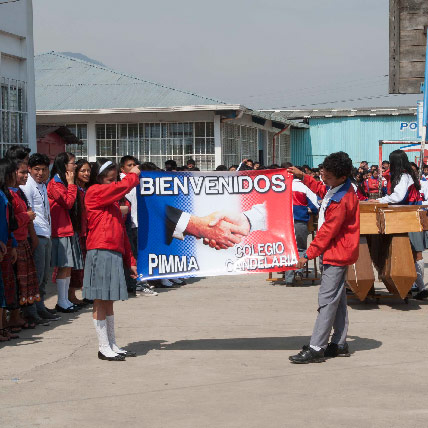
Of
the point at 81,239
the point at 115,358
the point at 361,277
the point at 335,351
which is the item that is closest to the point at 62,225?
the point at 81,239

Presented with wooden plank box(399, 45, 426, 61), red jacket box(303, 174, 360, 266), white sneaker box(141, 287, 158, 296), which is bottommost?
white sneaker box(141, 287, 158, 296)

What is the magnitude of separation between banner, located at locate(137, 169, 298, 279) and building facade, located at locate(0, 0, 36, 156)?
6.52 metres

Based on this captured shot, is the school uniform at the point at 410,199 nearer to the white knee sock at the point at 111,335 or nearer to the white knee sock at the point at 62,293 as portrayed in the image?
the white knee sock at the point at 62,293

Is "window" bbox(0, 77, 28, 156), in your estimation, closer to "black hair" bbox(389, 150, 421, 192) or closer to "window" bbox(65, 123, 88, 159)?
"black hair" bbox(389, 150, 421, 192)

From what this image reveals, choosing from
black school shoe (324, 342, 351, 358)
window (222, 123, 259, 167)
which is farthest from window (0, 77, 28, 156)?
window (222, 123, 259, 167)

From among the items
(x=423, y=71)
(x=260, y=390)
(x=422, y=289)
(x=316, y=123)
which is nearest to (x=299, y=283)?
(x=422, y=289)

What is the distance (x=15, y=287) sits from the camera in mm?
8906

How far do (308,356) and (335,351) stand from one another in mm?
387

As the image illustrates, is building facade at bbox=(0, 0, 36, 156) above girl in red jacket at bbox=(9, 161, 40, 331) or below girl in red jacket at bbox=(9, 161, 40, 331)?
above

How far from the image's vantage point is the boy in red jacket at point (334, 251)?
7.60m

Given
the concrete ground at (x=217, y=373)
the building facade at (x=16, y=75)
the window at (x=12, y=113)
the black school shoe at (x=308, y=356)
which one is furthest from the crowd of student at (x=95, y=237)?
the building facade at (x=16, y=75)

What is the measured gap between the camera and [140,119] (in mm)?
25453

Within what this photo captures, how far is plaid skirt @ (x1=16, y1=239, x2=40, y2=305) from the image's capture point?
901 cm

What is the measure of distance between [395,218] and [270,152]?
23.6m
